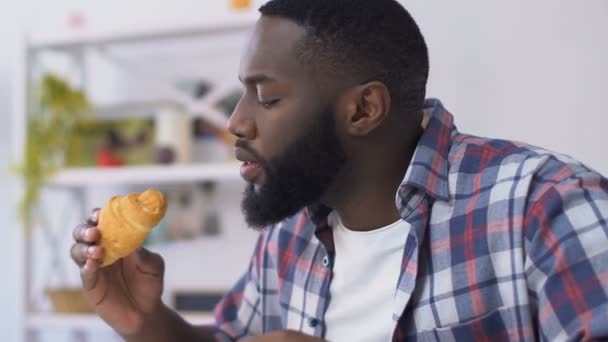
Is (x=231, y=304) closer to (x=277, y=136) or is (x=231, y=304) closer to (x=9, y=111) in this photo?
(x=277, y=136)

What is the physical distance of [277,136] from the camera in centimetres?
95

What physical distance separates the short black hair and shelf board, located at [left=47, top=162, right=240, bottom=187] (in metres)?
0.85

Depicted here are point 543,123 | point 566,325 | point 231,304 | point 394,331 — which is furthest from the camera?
point 543,123

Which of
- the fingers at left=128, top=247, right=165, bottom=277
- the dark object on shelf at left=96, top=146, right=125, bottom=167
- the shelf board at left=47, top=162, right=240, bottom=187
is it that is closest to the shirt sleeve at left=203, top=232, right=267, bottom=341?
the fingers at left=128, top=247, right=165, bottom=277

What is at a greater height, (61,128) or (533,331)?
(61,128)

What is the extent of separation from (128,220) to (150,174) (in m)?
0.95

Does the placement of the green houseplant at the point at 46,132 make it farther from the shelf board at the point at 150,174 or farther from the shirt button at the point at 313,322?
the shirt button at the point at 313,322

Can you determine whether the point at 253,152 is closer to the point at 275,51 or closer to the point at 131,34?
the point at 275,51

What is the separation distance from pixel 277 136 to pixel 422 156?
0.19 metres

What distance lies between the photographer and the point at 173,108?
1.94m

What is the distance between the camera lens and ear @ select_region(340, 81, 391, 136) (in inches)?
36.8

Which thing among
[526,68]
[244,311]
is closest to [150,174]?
[244,311]

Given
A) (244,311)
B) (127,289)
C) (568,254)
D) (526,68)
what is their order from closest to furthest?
(568,254) → (127,289) → (244,311) → (526,68)

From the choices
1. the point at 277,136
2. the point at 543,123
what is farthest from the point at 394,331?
the point at 543,123
